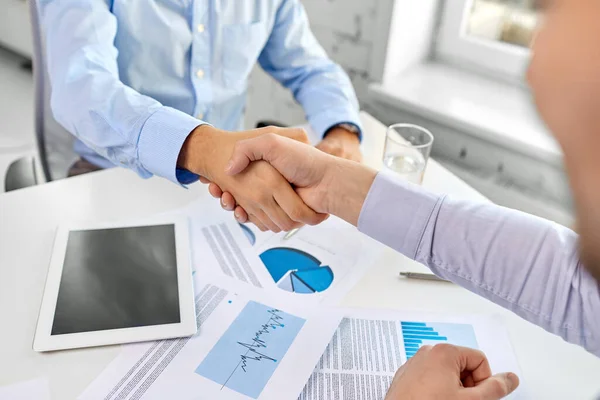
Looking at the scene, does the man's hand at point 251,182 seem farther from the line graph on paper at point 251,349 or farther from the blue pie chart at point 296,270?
the line graph on paper at point 251,349

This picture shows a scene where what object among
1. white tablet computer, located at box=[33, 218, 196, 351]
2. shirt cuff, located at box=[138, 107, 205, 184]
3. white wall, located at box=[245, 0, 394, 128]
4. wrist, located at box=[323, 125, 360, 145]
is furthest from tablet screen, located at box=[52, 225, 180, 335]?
white wall, located at box=[245, 0, 394, 128]

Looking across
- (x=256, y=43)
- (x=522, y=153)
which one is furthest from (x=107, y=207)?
(x=522, y=153)

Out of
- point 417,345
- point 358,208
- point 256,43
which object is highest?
point 256,43

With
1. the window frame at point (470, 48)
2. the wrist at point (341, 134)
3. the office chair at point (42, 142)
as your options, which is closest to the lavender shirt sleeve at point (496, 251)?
the wrist at point (341, 134)

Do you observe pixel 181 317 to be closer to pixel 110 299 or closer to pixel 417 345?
pixel 110 299

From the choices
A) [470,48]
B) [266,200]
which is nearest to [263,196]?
[266,200]

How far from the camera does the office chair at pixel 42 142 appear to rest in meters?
1.04

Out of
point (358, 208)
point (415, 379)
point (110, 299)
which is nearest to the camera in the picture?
point (415, 379)

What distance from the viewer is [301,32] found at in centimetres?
135

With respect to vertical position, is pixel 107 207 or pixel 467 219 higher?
pixel 467 219

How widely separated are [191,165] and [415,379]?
1.70 feet

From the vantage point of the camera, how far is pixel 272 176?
94 cm

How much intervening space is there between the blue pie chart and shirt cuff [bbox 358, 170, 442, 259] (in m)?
0.10

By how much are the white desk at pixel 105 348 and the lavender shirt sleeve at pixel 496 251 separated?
0.04 meters
